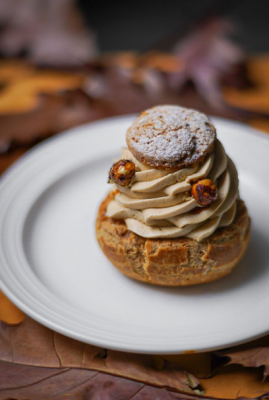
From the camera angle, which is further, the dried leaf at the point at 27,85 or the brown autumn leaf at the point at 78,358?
the dried leaf at the point at 27,85

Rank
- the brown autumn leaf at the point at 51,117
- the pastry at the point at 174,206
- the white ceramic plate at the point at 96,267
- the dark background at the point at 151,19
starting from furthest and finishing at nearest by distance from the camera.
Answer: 1. the dark background at the point at 151,19
2. the brown autumn leaf at the point at 51,117
3. the pastry at the point at 174,206
4. the white ceramic plate at the point at 96,267

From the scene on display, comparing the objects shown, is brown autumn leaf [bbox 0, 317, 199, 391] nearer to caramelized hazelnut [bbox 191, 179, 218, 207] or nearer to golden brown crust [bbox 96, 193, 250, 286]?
golden brown crust [bbox 96, 193, 250, 286]

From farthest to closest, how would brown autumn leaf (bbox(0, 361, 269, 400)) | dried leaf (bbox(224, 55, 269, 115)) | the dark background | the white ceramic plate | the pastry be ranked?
the dark background < dried leaf (bbox(224, 55, 269, 115)) < the pastry < the white ceramic plate < brown autumn leaf (bbox(0, 361, 269, 400))

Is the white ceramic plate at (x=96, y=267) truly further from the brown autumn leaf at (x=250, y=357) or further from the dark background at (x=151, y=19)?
the dark background at (x=151, y=19)

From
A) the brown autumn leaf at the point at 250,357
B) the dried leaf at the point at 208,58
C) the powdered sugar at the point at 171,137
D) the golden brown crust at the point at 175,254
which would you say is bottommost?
the brown autumn leaf at the point at 250,357

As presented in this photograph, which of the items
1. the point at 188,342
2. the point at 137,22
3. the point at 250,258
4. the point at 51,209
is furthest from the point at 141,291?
the point at 137,22

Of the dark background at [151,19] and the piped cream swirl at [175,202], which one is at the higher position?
the piped cream swirl at [175,202]

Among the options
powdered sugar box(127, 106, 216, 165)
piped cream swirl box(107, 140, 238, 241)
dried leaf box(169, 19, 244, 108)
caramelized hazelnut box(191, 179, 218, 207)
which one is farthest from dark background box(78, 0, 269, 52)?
caramelized hazelnut box(191, 179, 218, 207)

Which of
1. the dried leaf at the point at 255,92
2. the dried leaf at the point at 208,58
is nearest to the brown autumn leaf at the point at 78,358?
the dried leaf at the point at 208,58
